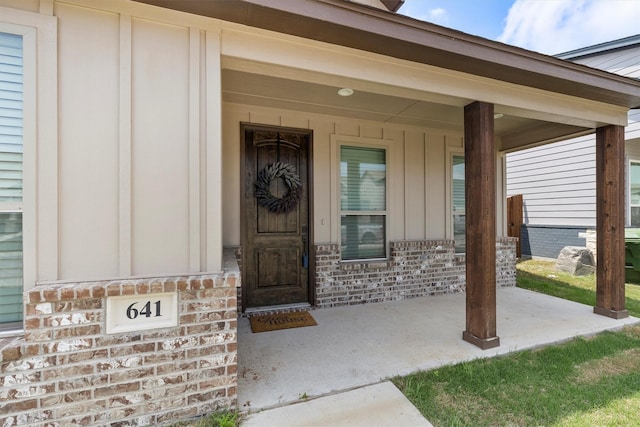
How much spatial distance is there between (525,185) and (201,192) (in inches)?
367

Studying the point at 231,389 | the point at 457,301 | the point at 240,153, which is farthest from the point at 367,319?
the point at 240,153

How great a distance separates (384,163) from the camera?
14.9 ft

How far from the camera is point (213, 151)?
6.76 feet

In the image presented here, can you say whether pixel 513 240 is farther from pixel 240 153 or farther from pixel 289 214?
pixel 240 153

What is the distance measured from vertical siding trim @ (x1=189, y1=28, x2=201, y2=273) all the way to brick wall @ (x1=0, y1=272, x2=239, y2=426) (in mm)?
202

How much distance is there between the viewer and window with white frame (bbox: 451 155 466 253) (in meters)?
5.05

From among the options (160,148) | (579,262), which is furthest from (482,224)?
(579,262)

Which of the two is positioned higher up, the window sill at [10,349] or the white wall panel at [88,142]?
the white wall panel at [88,142]

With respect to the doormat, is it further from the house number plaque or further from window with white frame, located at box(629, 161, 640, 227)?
window with white frame, located at box(629, 161, 640, 227)

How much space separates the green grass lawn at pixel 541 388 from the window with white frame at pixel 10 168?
264cm

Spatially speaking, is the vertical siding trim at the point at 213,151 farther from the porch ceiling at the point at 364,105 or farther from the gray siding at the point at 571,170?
the gray siding at the point at 571,170

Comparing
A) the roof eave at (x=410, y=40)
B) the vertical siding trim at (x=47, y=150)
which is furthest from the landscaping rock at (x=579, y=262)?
the vertical siding trim at (x=47, y=150)

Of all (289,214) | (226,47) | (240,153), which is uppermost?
(226,47)

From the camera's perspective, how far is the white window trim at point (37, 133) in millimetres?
1734
